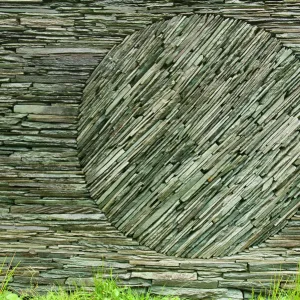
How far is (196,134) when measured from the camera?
307cm

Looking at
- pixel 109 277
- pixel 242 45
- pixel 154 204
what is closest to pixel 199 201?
pixel 154 204

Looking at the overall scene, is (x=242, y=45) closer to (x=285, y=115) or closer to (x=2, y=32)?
(x=285, y=115)

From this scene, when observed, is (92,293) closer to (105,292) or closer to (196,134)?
(105,292)

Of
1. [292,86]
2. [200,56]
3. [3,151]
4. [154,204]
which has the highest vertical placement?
[200,56]

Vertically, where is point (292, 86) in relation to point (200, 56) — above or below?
below

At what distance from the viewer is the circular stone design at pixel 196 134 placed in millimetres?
3045

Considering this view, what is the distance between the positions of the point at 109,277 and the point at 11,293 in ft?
2.28

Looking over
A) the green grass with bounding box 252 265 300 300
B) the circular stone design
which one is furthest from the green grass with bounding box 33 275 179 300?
the green grass with bounding box 252 265 300 300

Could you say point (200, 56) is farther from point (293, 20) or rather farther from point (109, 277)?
point (109, 277)

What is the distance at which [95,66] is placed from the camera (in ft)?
10.0

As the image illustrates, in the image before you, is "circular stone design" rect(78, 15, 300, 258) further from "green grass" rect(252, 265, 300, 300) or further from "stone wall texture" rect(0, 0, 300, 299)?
"green grass" rect(252, 265, 300, 300)

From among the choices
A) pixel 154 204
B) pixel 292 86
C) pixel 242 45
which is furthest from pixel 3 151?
pixel 292 86

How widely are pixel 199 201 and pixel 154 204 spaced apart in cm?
31

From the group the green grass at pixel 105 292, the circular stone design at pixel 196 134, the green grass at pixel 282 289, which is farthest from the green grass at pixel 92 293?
the green grass at pixel 282 289
